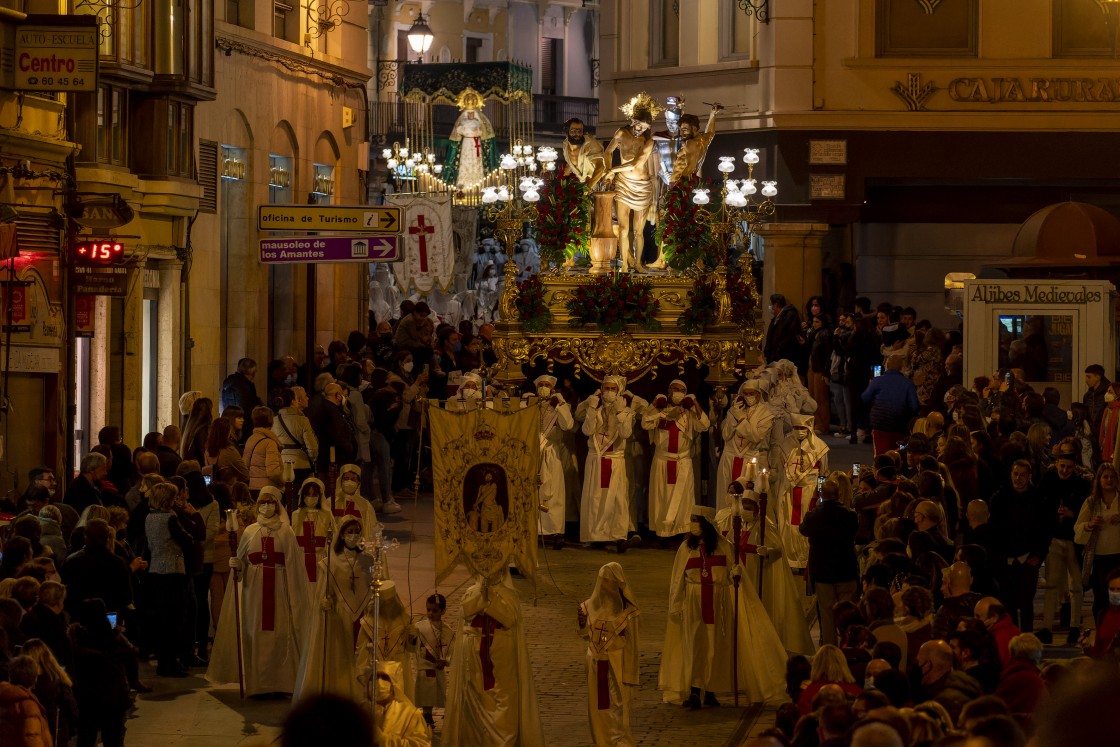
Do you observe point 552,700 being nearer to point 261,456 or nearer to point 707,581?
point 707,581

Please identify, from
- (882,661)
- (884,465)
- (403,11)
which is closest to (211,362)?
(884,465)

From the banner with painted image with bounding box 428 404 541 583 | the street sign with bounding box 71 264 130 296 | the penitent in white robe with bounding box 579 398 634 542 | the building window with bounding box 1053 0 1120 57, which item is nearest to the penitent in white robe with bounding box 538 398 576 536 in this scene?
the penitent in white robe with bounding box 579 398 634 542

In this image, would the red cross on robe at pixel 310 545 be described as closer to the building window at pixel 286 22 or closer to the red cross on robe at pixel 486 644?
the red cross on robe at pixel 486 644

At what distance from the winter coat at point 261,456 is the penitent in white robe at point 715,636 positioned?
5.21 metres

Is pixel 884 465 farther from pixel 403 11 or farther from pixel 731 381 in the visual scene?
pixel 403 11

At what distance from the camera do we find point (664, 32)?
3603cm

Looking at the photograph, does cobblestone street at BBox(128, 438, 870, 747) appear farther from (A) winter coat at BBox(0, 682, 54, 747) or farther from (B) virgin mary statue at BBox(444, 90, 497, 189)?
(B) virgin mary statue at BBox(444, 90, 497, 189)

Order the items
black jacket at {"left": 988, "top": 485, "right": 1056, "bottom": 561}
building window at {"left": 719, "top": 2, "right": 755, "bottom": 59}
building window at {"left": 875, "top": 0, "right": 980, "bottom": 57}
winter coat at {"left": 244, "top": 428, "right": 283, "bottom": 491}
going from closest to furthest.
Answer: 1. black jacket at {"left": 988, "top": 485, "right": 1056, "bottom": 561}
2. winter coat at {"left": 244, "top": 428, "right": 283, "bottom": 491}
3. building window at {"left": 875, "top": 0, "right": 980, "bottom": 57}
4. building window at {"left": 719, "top": 2, "right": 755, "bottom": 59}

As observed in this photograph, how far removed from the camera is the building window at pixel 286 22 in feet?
102

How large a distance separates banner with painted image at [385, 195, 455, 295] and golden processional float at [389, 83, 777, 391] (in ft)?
13.5

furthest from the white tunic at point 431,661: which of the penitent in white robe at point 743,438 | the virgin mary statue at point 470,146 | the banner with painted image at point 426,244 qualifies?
the virgin mary statue at point 470,146

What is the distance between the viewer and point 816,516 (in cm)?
1545

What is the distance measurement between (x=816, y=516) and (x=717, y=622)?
1125 millimetres

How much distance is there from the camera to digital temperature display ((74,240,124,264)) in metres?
21.2
